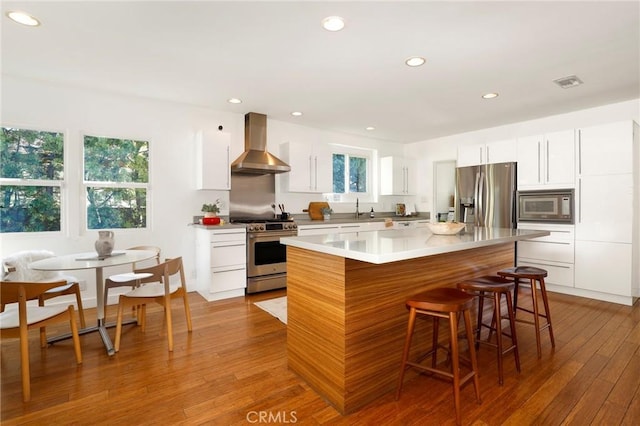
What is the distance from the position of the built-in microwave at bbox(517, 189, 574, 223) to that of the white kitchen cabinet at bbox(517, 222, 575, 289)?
10cm

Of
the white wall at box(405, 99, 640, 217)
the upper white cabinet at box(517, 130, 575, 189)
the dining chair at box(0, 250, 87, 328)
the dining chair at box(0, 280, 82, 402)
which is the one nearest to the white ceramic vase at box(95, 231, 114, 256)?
the dining chair at box(0, 250, 87, 328)

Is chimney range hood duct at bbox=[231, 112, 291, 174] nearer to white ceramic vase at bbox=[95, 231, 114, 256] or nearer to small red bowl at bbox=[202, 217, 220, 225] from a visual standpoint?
small red bowl at bbox=[202, 217, 220, 225]

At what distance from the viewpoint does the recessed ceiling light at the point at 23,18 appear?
223 cm

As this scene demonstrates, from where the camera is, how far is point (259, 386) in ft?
6.85

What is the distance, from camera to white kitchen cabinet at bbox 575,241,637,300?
12.2 ft

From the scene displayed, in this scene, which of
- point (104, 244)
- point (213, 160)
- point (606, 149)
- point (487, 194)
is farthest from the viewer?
point (487, 194)

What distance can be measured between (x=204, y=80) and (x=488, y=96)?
336 cm

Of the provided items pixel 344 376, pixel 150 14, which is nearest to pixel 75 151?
pixel 150 14

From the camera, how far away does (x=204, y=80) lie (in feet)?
11.2

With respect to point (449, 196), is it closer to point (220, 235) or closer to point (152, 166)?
point (220, 235)

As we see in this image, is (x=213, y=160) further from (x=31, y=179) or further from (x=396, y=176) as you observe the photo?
(x=396, y=176)

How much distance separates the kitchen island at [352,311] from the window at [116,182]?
283 centimetres

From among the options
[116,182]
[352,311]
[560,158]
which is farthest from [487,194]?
[116,182]

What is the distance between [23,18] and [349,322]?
3.12 m
